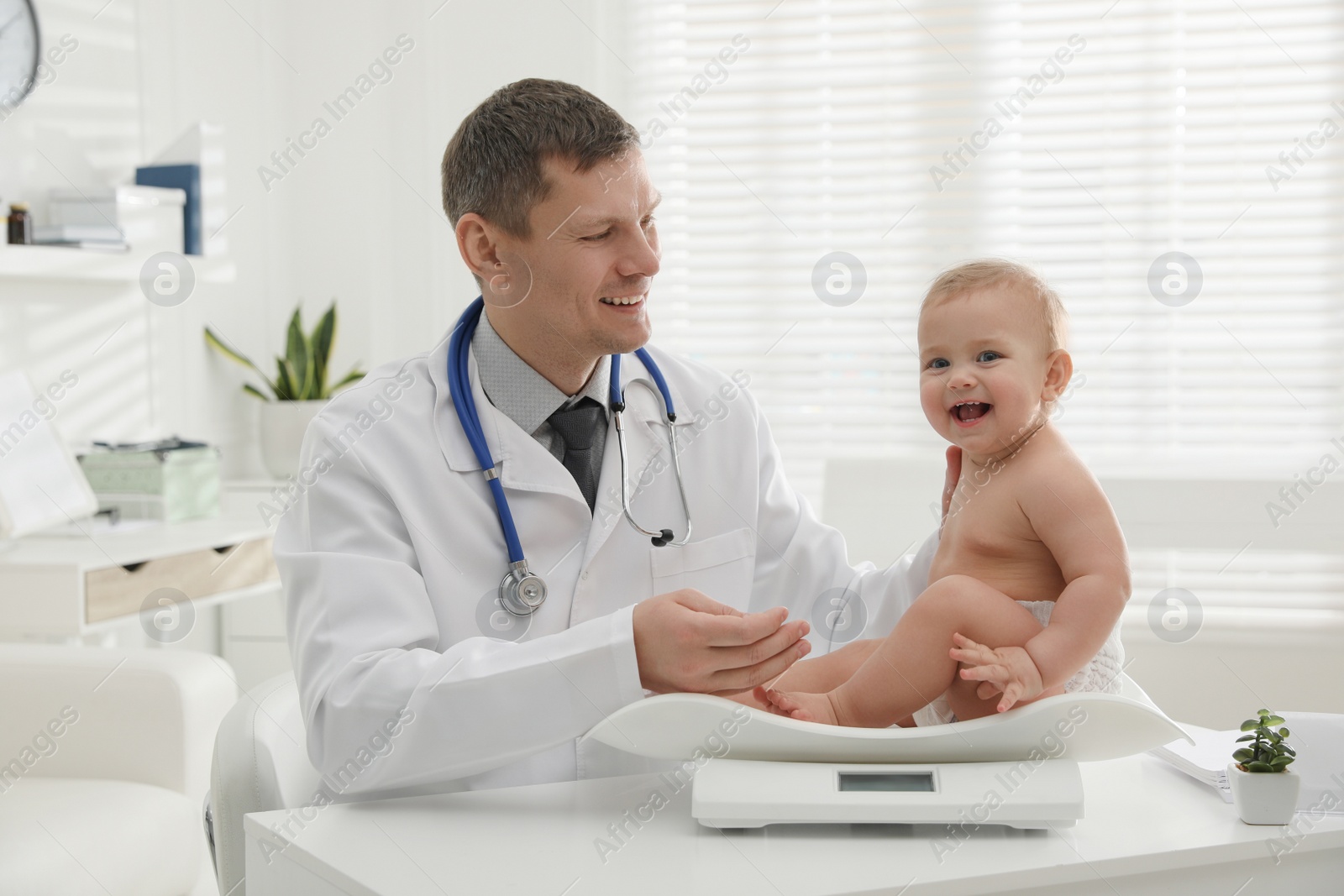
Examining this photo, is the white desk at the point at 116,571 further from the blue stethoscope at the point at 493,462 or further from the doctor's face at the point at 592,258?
the doctor's face at the point at 592,258

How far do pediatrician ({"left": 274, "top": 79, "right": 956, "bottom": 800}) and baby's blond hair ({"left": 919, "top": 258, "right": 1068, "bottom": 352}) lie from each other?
0.33 m

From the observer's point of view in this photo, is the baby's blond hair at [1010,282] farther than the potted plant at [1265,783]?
Yes

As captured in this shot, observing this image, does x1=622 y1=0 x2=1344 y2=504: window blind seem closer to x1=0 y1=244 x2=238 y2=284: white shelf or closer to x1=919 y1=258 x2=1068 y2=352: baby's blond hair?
x1=0 y1=244 x2=238 y2=284: white shelf

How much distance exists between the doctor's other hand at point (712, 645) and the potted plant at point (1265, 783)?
405mm

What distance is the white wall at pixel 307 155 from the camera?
345cm

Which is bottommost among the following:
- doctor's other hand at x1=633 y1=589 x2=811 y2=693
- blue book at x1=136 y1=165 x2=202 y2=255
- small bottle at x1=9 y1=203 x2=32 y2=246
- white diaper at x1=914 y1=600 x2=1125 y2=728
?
white diaper at x1=914 y1=600 x2=1125 y2=728

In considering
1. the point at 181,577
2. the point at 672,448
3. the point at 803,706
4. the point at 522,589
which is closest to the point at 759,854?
the point at 803,706

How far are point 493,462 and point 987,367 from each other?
25.2 inches

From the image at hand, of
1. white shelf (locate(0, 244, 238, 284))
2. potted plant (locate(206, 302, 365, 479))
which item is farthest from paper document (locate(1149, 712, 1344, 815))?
potted plant (locate(206, 302, 365, 479))

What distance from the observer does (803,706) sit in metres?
1.21

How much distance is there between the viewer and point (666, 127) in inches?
156

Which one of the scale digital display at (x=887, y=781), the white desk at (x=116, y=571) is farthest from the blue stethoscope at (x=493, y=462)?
the white desk at (x=116, y=571)

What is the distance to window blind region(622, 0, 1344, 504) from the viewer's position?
3.45m

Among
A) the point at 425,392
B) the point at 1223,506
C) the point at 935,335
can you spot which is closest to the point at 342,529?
the point at 425,392
